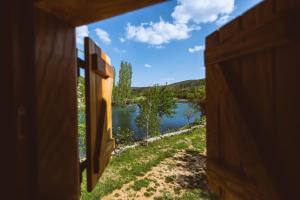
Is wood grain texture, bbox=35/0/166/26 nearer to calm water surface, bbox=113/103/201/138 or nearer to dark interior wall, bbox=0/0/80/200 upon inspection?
dark interior wall, bbox=0/0/80/200

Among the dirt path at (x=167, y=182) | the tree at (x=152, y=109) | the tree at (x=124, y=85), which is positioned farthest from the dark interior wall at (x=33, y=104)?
the tree at (x=124, y=85)

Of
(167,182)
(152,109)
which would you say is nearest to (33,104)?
(167,182)

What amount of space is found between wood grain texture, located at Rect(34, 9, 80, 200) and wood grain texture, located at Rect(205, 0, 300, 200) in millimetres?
1320

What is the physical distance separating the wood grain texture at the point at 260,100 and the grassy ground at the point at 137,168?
24.2ft

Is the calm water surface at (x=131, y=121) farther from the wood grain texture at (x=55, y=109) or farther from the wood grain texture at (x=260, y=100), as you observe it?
the wood grain texture at (x=55, y=109)

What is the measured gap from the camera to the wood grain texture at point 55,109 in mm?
1195

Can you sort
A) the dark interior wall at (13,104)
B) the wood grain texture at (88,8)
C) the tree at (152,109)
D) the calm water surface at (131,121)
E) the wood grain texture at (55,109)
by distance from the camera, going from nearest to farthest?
the dark interior wall at (13,104)
the wood grain texture at (55,109)
the wood grain texture at (88,8)
the tree at (152,109)
the calm water surface at (131,121)

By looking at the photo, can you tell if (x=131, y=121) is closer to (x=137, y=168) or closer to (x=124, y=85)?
(x=124, y=85)

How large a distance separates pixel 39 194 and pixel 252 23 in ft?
5.96

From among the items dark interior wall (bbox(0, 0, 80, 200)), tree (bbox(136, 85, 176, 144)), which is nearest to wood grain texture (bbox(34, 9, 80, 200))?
dark interior wall (bbox(0, 0, 80, 200))

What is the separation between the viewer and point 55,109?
1.37m

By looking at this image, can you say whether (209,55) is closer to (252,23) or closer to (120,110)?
(252,23)

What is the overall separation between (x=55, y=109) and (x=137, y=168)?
1119 cm

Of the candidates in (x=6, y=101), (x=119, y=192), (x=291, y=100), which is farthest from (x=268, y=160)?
(x=119, y=192)
